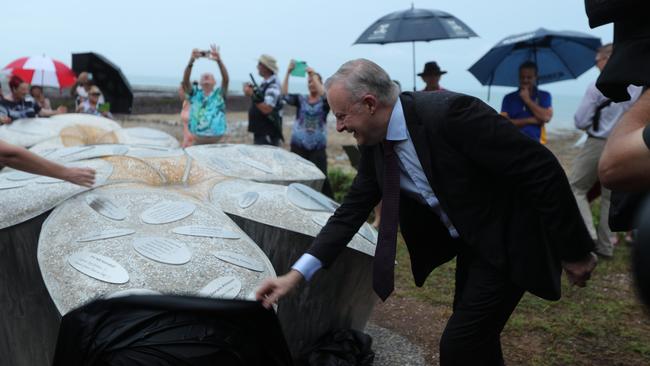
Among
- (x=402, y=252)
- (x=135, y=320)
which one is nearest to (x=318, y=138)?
(x=402, y=252)

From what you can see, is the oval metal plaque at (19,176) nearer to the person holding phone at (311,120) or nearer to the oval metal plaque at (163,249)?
the oval metal plaque at (163,249)

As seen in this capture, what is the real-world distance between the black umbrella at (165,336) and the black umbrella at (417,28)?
6.55 m

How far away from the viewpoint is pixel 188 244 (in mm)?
3010

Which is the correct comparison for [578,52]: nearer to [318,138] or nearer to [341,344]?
[318,138]

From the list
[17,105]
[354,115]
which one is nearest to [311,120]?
[17,105]

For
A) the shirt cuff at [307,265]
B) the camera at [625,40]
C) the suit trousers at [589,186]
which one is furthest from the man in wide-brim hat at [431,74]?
the camera at [625,40]

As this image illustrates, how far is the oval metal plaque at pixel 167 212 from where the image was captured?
3.23 m

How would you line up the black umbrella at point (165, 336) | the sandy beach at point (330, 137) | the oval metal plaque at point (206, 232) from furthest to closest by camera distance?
the sandy beach at point (330, 137)
the oval metal plaque at point (206, 232)
the black umbrella at point (165, 336)

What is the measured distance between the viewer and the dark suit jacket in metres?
2.34

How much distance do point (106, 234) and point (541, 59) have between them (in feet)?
20.1

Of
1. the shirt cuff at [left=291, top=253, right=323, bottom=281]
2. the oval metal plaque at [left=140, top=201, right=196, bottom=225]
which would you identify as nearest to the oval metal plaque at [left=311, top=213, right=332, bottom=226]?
the oval metal plaque at [left=140, top=201, right=196, bottom=225]

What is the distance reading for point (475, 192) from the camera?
8.11ft

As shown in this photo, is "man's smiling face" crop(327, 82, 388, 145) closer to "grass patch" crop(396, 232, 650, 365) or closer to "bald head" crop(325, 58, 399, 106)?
"bald head" crop(325, 58, 399, 106)

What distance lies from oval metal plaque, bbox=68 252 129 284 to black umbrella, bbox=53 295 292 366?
0.97 metres
